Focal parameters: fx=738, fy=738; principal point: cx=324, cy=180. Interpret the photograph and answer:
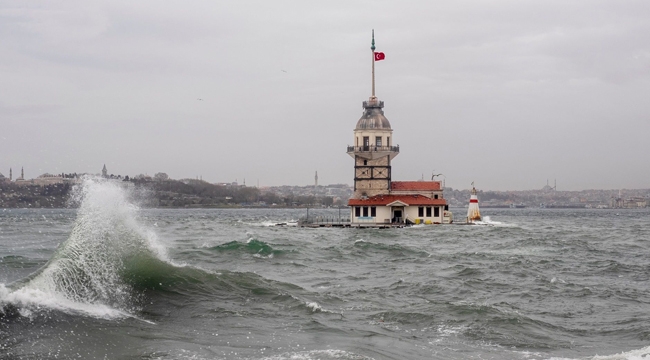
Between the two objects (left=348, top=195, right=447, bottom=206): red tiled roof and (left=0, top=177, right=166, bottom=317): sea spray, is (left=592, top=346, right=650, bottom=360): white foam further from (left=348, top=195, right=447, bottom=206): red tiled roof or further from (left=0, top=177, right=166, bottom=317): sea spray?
(left=348, top=195, right=447, bottom=206): red tiled roof

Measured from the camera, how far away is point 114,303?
1642cm

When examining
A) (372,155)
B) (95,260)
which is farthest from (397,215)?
(95,260)

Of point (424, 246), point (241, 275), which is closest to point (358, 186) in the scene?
point (424, 246)

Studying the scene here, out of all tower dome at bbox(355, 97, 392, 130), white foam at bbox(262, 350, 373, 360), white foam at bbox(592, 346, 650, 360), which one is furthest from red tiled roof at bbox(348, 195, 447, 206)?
white foam at bbox(262, 350, 373, 360)

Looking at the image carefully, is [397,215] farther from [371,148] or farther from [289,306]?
[289,306]

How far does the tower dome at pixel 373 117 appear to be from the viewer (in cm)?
6464

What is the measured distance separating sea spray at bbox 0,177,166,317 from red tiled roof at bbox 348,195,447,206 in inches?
1439

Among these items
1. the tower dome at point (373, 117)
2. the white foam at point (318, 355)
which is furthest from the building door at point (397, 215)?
the white foam at point (318, 355)

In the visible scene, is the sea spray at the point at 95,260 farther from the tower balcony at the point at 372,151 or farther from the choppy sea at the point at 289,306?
the tower balcony at the point at 372,151

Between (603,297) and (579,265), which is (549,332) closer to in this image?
(603,297)

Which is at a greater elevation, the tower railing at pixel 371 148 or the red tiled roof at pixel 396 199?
the tower railing at pixel 371 148

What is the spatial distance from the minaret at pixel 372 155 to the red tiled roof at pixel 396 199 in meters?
2.56

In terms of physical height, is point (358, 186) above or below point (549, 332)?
above

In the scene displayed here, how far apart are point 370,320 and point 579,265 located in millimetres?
16148
